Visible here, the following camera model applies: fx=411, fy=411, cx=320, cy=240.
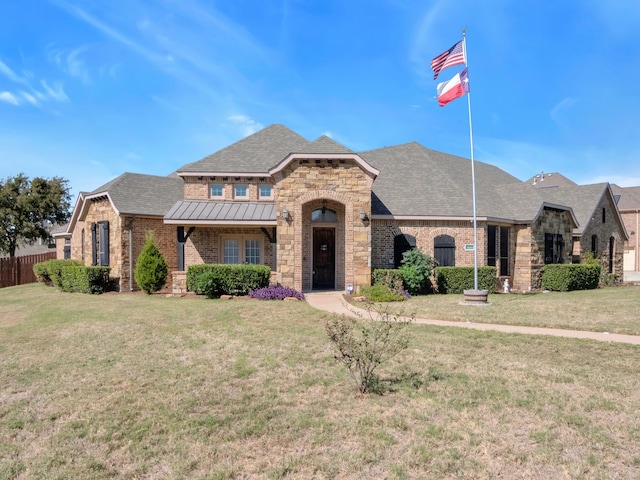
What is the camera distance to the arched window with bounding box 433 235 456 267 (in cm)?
1850

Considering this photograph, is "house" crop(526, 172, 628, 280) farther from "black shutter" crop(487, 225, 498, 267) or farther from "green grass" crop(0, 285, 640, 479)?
"green grass" crop(0, 285, 640, 479)

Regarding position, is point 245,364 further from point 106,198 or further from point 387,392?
point 106,198

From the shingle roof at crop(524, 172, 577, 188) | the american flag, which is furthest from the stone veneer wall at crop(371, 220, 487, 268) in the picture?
the shingle roof at crop(524, 172, 577, 188)

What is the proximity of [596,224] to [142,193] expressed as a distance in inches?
981

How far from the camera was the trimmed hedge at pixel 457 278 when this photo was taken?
57.4 ft

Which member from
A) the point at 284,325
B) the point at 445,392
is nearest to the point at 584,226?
the point at 284,325

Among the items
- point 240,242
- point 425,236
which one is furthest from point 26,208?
point 425,236

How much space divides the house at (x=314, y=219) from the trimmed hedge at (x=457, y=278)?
1.00 metres

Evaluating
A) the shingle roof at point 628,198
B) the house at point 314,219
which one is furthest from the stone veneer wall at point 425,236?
the shingle roof at point 628,198

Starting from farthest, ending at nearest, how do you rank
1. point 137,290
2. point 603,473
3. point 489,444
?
point 137,290 < point 489,444 < point 603,473

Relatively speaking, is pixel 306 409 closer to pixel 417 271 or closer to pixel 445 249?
pixel 417 271

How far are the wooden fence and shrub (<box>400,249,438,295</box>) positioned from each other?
2369cm

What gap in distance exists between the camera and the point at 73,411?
5309mm

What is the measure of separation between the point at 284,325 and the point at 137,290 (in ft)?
38.4
